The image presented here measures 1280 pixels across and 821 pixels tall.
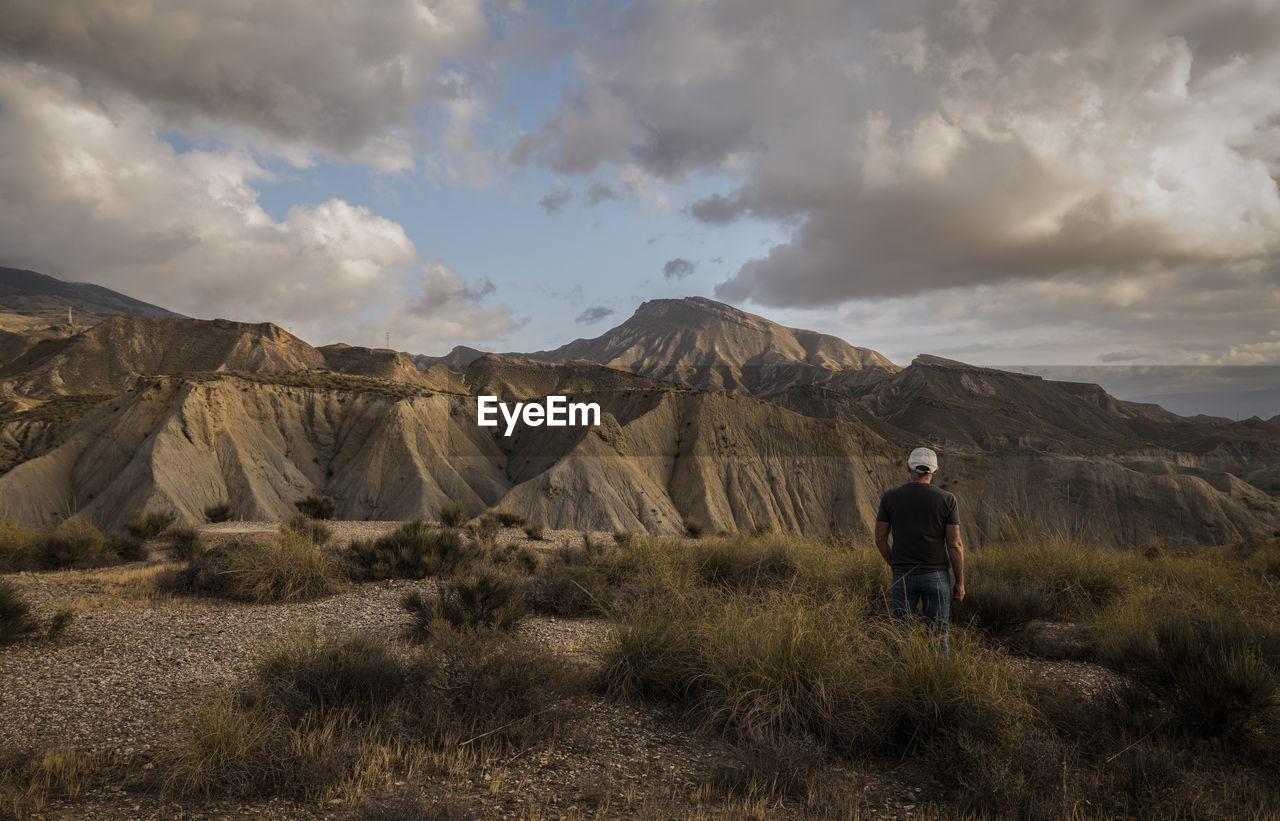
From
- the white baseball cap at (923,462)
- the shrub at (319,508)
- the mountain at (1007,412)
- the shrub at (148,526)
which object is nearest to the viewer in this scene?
the white baseball cap at (923,462)

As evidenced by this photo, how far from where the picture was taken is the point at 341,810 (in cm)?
404

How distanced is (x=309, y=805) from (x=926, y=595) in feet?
17.3

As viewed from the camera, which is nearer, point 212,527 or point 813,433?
point 212,527

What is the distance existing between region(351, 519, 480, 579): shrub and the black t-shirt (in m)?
8.46

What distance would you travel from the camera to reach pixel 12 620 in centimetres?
751

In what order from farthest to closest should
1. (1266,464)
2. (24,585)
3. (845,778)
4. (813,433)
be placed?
1. (1266,464)
2. (813,433)
3. (24,585)
4. (845,778)

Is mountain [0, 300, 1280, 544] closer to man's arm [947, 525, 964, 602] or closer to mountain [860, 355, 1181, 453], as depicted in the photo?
mountain [860, 355, 1181, 453]

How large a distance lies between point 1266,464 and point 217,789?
117 m

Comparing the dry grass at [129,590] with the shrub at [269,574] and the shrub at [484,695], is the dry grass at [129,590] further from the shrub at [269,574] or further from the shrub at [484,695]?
the shrub at [484,695]

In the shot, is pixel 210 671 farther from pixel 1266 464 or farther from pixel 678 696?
pixel 1266 464

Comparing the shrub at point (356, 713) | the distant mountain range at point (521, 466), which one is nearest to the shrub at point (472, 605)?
the shrub at point (356, 713)

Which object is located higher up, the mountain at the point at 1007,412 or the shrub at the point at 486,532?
the mountain at the point at 1007,412

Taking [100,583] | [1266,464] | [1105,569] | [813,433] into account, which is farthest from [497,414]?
[1266,464]

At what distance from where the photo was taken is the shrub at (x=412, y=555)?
38.8 ft
